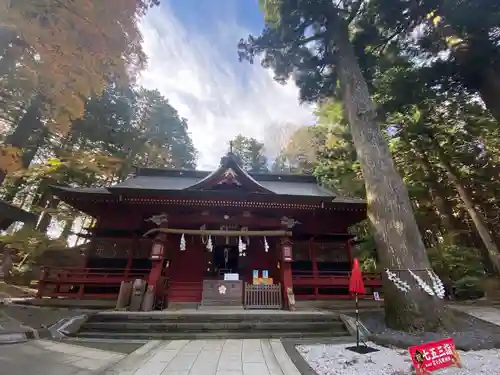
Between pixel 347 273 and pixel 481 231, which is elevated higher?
pixel 481 231

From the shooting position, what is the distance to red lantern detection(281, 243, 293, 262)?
9.38 metres

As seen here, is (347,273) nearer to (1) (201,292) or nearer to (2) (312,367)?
(1) (201,292)

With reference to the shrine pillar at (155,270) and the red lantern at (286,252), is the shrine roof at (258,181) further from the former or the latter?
the shrine pillar at (155,270)

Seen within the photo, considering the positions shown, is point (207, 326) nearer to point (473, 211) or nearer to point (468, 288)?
point (468, 288)

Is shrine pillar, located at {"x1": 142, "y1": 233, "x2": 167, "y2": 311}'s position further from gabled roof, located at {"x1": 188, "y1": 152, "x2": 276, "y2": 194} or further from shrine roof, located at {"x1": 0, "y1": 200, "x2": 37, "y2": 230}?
shrine roof, located at {"x1": 0, "y1": 200, "x2": 37, "y2": 230}

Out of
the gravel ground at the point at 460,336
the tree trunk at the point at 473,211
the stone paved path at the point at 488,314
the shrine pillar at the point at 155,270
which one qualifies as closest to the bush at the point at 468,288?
the tree trunk at the point at 473,211

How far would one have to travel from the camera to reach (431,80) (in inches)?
313

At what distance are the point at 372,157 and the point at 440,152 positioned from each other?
8436 millimetres

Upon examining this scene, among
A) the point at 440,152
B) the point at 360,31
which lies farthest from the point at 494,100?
the point at 440,152

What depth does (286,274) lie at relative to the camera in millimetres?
9211

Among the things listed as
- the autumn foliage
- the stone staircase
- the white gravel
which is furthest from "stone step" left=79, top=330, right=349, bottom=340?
the autumn foliage

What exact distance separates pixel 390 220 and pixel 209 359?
5.47 metres

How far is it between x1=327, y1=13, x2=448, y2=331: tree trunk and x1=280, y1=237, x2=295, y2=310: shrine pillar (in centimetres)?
311

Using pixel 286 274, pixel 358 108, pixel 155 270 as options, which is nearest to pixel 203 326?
pixel 155 270
